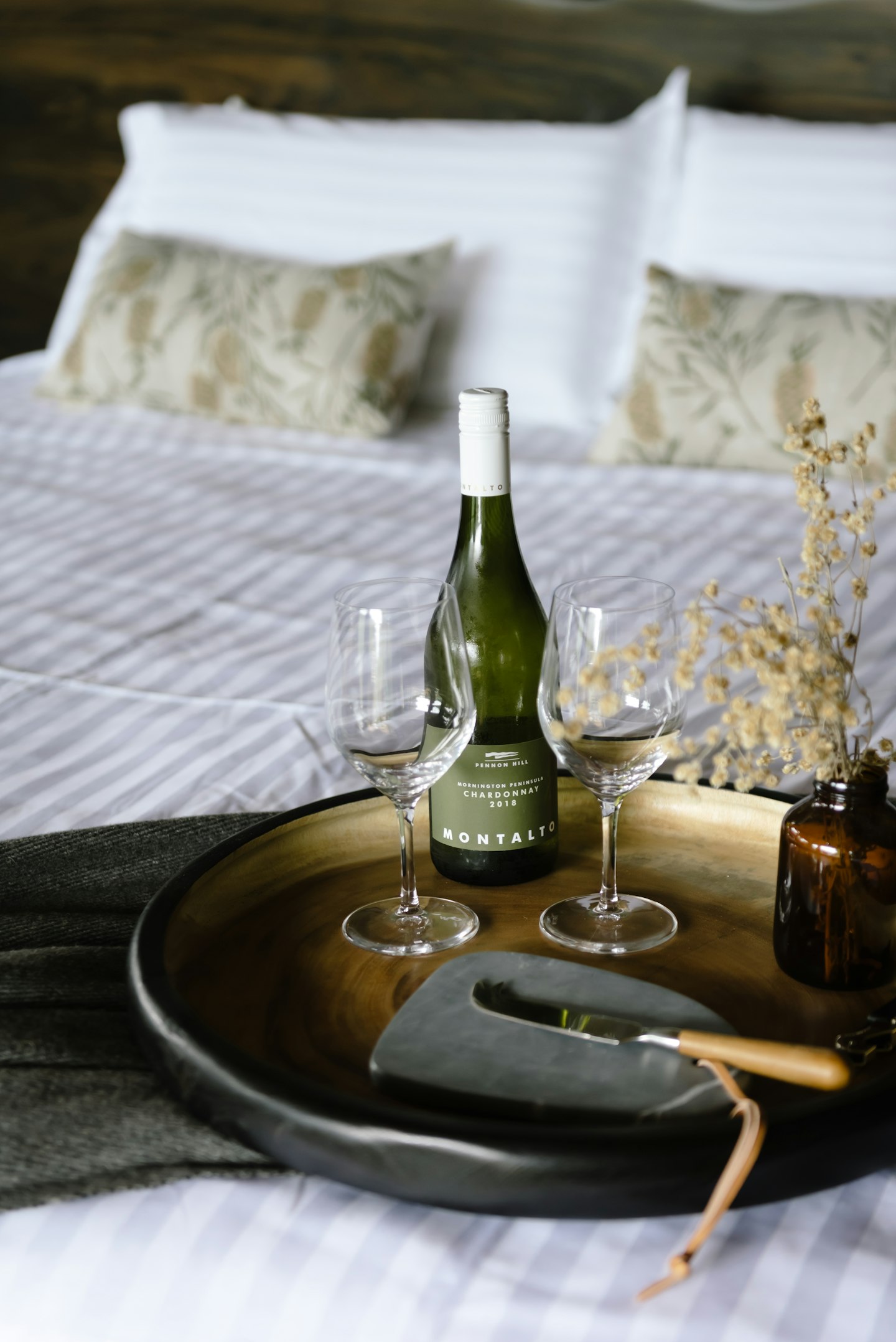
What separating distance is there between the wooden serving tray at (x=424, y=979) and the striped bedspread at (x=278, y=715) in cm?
3

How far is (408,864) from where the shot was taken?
2.75ft

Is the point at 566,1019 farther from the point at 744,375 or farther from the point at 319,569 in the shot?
the point at 744,375

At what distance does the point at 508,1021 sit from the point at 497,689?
336 millimetres

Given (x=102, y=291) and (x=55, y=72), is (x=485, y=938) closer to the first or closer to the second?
(x=102, y=291)

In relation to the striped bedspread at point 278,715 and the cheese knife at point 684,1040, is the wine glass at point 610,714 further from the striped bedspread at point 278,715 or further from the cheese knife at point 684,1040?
the striped bedspread at point 278,715

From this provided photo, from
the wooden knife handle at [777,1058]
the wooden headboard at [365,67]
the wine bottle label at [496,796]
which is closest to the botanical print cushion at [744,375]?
the wooden headboard at [365,67]

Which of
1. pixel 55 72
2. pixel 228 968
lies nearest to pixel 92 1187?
pixel 228 968

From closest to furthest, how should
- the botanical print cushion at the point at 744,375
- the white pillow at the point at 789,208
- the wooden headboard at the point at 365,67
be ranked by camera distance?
the botanical print cushion at the point at 744,375
the white pillow at the point at 789,208
the wooden headboard at the point at 365,67

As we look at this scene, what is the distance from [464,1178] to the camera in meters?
0.58

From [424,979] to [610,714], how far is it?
187 mm

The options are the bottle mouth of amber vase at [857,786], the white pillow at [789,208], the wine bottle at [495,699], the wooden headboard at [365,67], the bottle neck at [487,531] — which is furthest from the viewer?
the wooden headboard at [365,67]

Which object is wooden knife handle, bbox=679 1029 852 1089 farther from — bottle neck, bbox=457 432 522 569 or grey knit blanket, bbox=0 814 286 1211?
bottle neck, bbox=457 432 522 569

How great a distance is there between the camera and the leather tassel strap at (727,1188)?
56cm

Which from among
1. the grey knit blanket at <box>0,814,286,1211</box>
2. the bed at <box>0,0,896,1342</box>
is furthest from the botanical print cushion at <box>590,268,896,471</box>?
the grey knit blanket at <box>0,814,286,1211</box>
